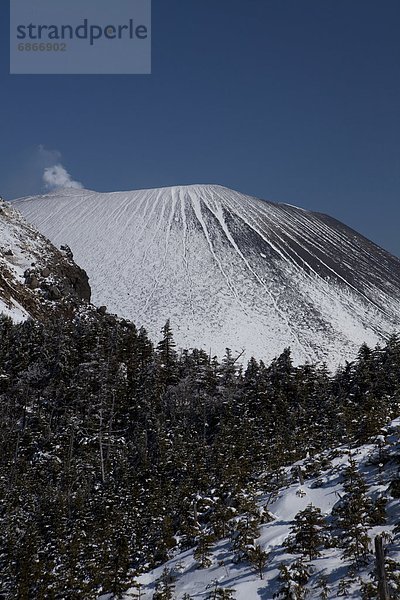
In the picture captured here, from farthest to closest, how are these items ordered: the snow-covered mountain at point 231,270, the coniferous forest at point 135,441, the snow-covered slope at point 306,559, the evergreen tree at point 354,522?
the snow-covered mountain at point 231,270 < the coniferous forest at point 135,441 < the evergreen tree at point 354,522 < the snow-covered slope at point 306,559

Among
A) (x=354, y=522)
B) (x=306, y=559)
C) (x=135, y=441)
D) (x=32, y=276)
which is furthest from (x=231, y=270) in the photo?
(x=354, y=522)

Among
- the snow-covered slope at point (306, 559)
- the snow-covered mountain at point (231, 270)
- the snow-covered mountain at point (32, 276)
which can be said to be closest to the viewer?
the snow-covered slope at point (306, 559)

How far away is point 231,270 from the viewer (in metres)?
103

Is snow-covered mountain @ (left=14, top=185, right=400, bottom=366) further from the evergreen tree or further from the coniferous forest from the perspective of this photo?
the evergreen tree

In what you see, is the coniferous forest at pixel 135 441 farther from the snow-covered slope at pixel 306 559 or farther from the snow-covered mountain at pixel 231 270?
the snow-covered mountain at pixel 231 270

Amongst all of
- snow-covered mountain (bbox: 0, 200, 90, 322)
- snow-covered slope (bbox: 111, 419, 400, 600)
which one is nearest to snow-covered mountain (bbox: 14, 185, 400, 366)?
snow-covered mountain (bbox: 0, 200, 90, 322)

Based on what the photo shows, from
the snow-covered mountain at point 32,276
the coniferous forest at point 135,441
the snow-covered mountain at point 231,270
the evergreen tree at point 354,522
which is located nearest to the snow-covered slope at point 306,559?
the evergreen tree at point 354,522

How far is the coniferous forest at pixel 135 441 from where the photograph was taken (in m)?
23.9

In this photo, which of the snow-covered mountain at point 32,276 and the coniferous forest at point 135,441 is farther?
the snow-covered mountain at point 32,276

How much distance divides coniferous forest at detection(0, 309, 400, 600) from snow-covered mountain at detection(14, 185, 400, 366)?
2300 centimetres

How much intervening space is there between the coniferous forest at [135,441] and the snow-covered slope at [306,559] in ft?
1.78

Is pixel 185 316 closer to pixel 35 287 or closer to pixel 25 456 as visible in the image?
pixel 35 287

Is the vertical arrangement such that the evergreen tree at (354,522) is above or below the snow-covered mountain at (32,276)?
below

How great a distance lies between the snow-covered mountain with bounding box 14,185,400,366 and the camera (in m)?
83.5
